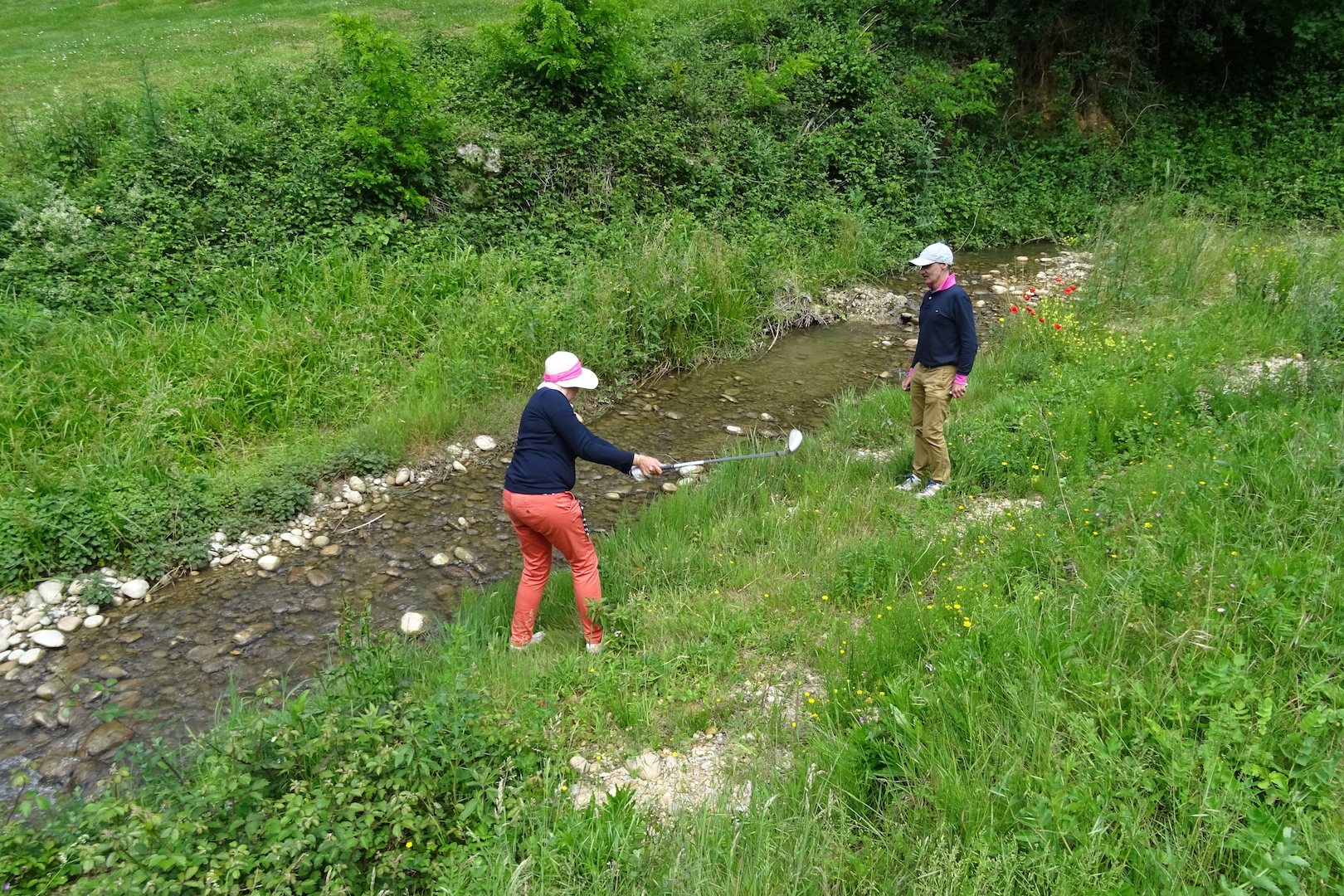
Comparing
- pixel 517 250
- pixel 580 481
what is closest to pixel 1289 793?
pixel 580 481

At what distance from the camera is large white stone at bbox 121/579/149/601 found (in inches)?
245

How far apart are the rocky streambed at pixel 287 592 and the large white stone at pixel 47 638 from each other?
0.6 inches

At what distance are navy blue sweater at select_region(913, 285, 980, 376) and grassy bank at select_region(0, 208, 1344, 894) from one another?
1.04 meters

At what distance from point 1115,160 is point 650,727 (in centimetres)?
1642

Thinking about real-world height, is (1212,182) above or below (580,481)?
above

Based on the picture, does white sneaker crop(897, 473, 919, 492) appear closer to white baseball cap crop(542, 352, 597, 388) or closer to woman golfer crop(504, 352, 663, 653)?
woman golfer crop(504, 352, 663, 653)

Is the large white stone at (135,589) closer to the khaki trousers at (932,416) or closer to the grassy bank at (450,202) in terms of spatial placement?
the grassy bank at (450,202)

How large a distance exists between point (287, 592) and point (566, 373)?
3.10m

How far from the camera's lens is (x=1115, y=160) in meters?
16.2

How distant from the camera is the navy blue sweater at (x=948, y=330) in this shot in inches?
250

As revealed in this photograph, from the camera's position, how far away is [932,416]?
6547 mm

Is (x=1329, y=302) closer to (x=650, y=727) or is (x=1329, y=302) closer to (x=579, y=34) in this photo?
(x=650, y=727)

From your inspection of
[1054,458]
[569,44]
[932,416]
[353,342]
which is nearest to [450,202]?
[569,44]

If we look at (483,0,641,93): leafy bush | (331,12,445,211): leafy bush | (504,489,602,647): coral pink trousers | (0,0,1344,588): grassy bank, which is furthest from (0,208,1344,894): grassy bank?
(483,0,641,93): leafy bush
